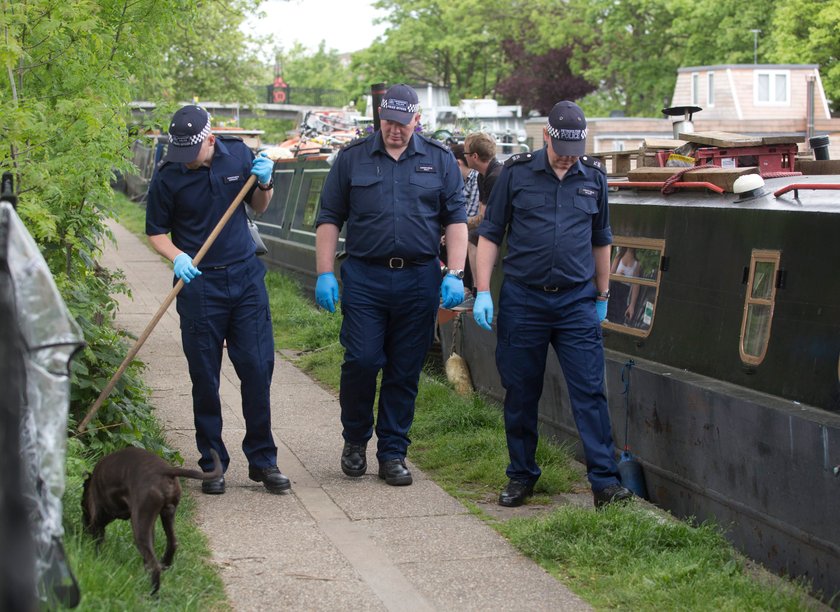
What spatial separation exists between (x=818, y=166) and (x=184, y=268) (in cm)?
389

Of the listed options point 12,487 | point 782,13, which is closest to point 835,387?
point 12,487

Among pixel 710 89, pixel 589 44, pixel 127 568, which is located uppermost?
pixel 589 44

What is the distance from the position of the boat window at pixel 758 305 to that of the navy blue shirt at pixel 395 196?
1.53m

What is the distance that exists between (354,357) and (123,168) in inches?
68.7

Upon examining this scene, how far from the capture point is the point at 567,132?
20.9 feet

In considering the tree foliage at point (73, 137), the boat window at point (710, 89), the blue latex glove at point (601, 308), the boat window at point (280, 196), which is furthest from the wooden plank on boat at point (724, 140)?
the boat window at point (710, 89)

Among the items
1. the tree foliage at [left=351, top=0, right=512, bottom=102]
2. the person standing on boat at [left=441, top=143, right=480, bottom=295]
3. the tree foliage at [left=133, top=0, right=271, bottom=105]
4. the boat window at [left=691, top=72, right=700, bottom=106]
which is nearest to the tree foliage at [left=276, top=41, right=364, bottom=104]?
the tree foliage at [left=351, top=0, right=512, bottom=102]

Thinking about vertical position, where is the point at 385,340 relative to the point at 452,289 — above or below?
below

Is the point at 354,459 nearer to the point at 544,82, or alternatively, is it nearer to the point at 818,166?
the point at 818,166

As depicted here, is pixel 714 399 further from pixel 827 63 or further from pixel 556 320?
pixel 827 63

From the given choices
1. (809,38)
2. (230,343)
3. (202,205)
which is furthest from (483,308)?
(809,38)

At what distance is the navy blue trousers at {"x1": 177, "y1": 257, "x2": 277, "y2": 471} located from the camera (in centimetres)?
653

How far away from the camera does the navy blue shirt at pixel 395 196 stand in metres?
6.71

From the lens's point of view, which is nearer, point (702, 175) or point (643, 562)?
point (643, 562)
